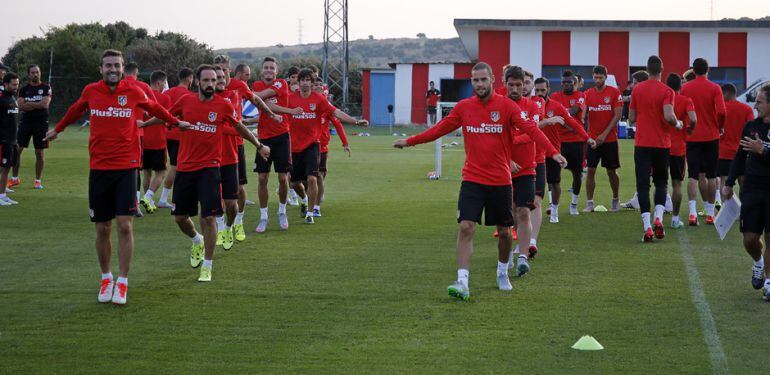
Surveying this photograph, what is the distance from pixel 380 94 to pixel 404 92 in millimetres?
2447

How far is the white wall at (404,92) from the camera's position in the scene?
57969mm

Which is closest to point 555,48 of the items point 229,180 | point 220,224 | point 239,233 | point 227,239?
point 239,233

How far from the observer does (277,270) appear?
1042 centimetres

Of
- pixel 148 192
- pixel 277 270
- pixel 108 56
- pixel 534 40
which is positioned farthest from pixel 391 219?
pixel 534 40

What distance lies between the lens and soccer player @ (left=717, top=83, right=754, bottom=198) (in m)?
14.8

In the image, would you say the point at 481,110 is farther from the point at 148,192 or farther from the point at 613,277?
the point at 148,192

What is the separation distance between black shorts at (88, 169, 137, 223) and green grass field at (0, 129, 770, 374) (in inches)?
30.7

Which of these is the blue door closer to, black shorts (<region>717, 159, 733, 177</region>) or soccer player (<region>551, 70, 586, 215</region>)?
soccer player (<region>551, 70, 586, 215</region>)

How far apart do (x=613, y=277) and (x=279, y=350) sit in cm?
435

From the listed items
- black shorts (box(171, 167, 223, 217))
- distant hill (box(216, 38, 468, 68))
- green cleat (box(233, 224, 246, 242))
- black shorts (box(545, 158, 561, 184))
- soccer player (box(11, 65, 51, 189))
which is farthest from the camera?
distant hill (box(216, 38, 468, 68))

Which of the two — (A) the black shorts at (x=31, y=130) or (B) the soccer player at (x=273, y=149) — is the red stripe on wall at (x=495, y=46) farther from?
(B) the soccer player at (x=273, y=149)

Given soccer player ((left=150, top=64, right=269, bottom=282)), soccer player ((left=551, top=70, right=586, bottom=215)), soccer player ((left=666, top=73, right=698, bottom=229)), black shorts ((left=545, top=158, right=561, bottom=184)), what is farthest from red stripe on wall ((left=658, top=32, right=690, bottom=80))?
soccer player ((left=150, top=64, right=269, bottom=282))

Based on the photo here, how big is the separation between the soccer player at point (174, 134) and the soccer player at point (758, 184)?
826 cm

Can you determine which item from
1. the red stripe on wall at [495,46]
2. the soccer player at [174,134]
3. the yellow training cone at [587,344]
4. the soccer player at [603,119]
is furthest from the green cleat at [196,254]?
the red stripe on wall at [495,46]
